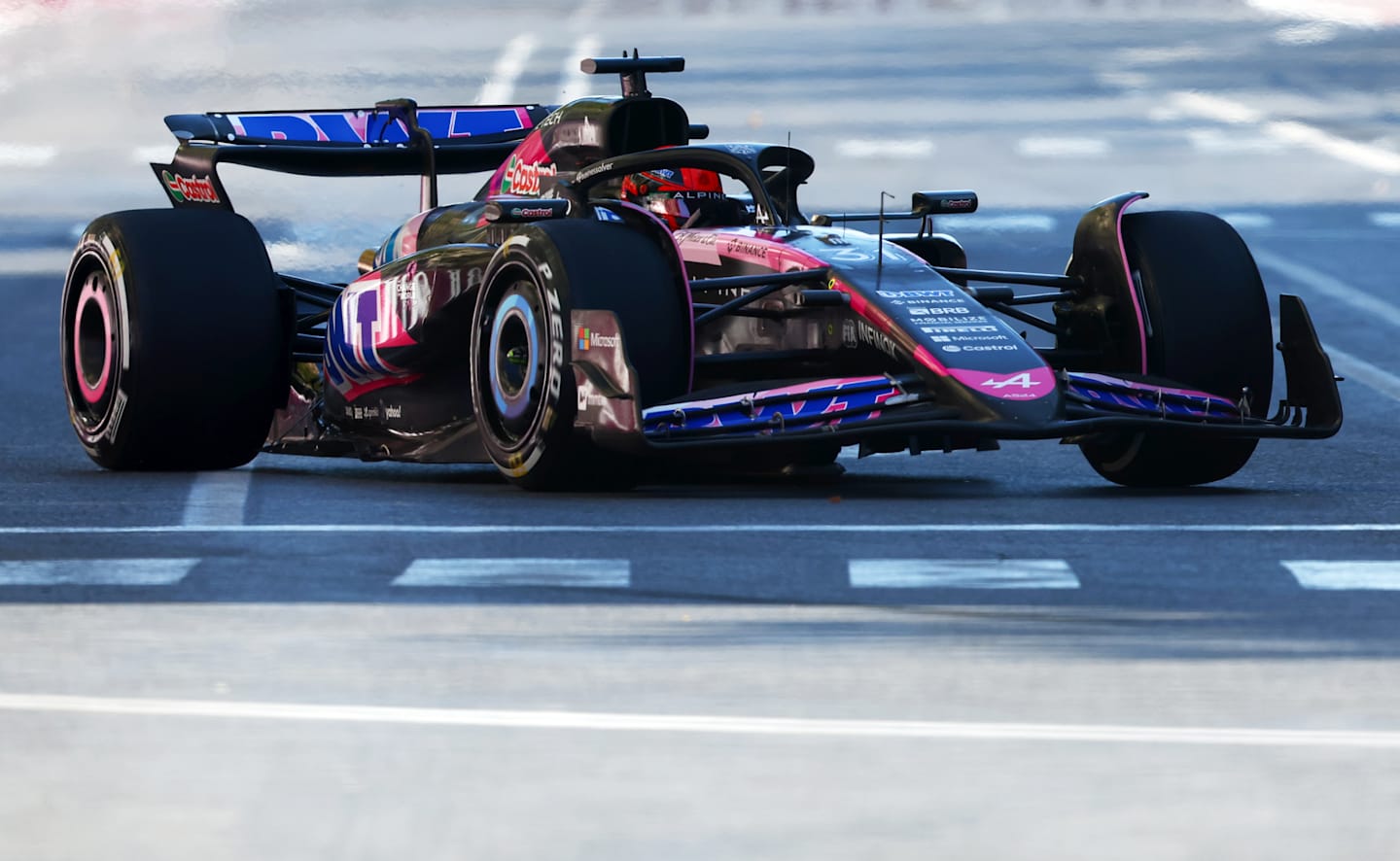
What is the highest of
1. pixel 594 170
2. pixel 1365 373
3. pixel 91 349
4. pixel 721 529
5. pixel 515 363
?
pixel 594 170

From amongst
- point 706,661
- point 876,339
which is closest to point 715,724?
point 706,661

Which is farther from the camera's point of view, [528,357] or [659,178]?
[659,178]

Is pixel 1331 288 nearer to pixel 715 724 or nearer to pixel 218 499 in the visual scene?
pixel 218 499

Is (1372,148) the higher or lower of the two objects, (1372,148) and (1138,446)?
the lower

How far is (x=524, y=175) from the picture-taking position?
12016mm

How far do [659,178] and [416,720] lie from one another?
6.32 metres

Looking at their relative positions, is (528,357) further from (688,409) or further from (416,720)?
(416,720)

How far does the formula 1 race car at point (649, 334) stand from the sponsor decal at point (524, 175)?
15 millimetres

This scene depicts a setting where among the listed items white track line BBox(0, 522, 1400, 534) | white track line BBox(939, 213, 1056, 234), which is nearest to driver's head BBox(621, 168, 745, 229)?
white track line BBox(0, 522, 1400, 534)

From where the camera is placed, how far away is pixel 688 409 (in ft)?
31.4

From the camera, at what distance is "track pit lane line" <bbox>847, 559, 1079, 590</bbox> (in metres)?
7.41

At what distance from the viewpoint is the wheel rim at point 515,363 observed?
1011 centimetres

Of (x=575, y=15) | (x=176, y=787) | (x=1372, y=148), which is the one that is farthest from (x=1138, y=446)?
(x=575, y=15)

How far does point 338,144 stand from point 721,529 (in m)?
5.04
